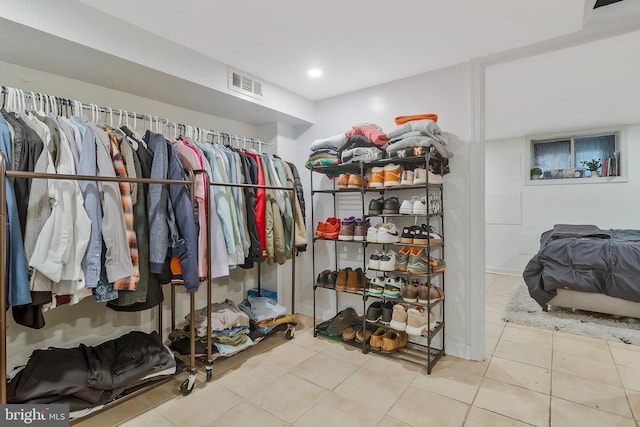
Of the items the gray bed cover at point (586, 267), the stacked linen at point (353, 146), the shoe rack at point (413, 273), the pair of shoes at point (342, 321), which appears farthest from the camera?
the gray bed cover at point (586, 267)

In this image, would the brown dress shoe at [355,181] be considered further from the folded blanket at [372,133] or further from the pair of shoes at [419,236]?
the pair of shoes at [419,236]

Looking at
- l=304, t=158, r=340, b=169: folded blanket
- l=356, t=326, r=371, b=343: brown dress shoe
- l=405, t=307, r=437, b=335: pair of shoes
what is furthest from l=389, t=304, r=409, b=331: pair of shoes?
l=304, t=158, r=340, b=169: folded blanket

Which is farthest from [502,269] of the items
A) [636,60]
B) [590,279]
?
[636,60]

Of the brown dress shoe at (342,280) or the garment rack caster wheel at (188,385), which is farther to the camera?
the brown dress shoe at (342,280)

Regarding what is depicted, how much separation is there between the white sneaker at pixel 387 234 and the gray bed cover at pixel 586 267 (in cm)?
196

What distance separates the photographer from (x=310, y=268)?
331 cm

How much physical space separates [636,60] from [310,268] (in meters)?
3.26

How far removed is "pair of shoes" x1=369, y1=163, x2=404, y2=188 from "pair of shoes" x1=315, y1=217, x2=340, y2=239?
0.51m

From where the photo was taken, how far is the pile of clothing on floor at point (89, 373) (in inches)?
63.2

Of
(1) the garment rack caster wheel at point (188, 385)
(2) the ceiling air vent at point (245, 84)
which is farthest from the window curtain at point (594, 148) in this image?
(1) the garment rack caster wheel at point (188, 385)

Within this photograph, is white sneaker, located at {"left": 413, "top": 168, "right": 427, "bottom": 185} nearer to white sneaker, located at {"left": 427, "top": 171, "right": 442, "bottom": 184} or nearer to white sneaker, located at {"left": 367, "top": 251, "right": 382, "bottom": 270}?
white sneaker, located at {"left": 427, "top": 171, "right": 442, "bottom": 184}

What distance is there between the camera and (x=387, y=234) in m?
2.43

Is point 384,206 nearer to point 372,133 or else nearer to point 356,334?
point 372,133

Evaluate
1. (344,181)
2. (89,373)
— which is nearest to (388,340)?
(344,181)
